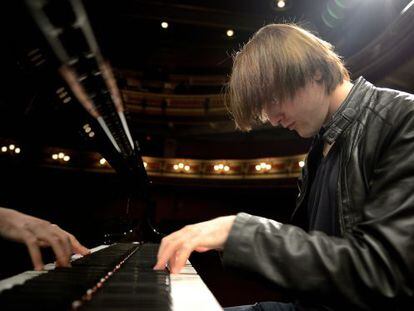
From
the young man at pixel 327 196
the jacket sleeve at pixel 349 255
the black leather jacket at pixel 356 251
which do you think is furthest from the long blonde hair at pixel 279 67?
the jacket sleeve at pixel 349 255

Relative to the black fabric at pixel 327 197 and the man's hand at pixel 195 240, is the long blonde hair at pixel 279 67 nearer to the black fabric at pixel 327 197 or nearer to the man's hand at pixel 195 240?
the black fabric at pixel 327 197

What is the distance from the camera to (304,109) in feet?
4.35

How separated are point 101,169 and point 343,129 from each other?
12.2m

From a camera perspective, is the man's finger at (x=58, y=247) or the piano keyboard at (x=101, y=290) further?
the man's finger at (x=58, y=247)

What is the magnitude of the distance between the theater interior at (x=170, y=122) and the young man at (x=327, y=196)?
4.4 inches

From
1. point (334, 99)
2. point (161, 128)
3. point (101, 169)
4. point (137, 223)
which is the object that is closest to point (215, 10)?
point (161, 128)

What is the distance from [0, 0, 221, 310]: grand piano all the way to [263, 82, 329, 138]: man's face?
589 millimetres

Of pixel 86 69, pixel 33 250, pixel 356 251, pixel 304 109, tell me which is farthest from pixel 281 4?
pixel 33 250

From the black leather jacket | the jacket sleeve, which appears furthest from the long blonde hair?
the jacket sleeve

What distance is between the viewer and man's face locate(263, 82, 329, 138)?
129 centimetres

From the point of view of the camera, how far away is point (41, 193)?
125 centimetres

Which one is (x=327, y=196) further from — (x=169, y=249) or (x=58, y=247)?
(x=58, y=247)

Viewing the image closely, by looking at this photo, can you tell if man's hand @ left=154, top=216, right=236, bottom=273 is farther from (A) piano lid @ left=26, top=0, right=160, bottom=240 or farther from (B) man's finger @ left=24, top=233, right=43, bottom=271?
(A) piano lid @ left=26, top=0, right=160, bottom=240

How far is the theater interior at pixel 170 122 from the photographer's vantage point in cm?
100
